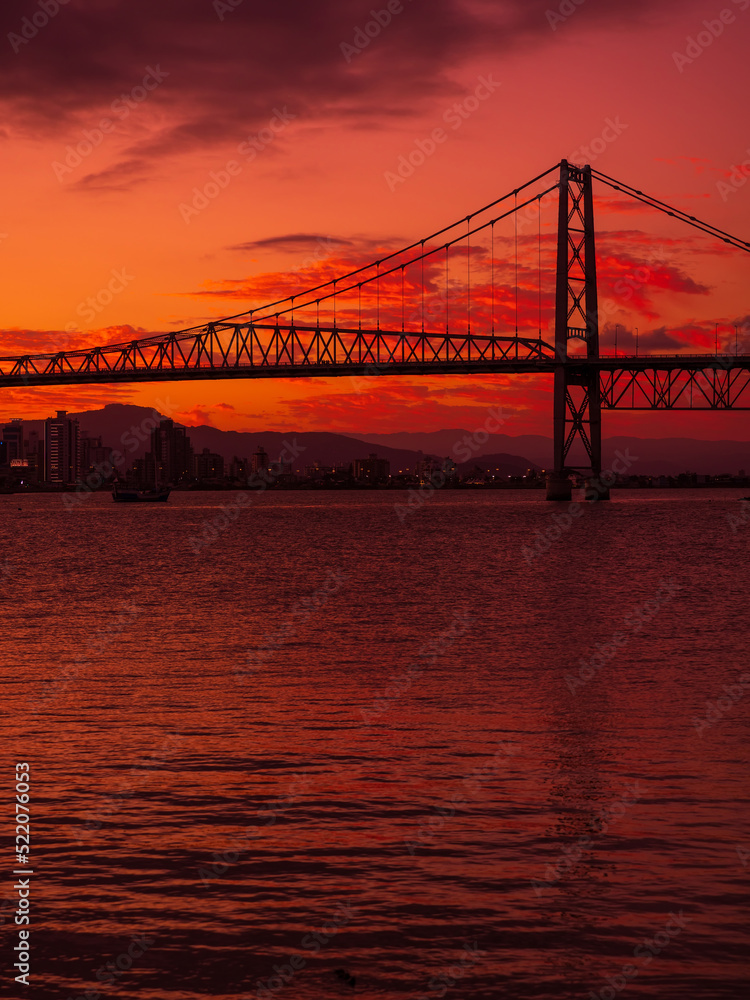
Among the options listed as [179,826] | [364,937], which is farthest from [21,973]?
[179,826]

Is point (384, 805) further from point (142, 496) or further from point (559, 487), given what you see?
point (142, 496)

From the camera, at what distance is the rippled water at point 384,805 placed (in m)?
7.22

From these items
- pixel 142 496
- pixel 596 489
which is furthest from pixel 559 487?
pixel 142 496

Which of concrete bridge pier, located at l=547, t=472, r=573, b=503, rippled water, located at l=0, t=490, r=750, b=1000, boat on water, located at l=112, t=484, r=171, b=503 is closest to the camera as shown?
rippled water, located at l=0, t=490, r=750, b=1000

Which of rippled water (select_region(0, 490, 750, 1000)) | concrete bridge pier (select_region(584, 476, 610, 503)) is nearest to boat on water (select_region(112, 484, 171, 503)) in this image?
concrete bridge pier (select_region(584, 476, 610, 503))

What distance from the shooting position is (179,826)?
390 inches

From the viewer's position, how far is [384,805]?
34.7 feet

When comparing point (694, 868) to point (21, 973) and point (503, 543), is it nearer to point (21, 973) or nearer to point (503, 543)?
point (21, 973)

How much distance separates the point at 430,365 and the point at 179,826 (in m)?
94.9

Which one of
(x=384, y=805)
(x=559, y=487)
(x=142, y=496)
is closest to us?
(x=384, y=805)

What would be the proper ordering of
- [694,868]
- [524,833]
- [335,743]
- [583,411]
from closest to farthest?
[694,868] < [524,833] < [335,743] < [583,411]

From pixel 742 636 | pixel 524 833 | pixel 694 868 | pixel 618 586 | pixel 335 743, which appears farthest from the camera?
pixel 618 586

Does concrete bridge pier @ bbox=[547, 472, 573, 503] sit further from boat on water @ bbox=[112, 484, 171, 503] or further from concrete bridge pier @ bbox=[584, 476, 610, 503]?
boat on water @ bbox=[112, 484, 171, 503]

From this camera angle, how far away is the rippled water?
7.22m
